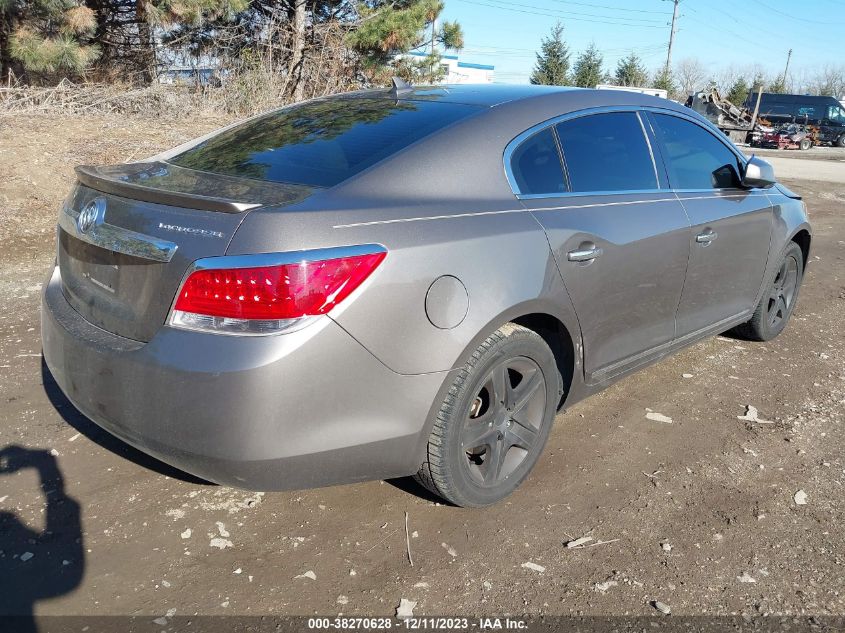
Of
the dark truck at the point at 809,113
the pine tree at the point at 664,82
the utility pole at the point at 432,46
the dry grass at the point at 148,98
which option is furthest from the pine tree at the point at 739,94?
the dry grass at the point at 148,98

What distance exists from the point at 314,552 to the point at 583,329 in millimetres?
1439

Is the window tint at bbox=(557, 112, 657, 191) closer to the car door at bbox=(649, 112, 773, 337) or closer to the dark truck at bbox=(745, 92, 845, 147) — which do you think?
the car door at bbox=(649, 112, 773, 337)

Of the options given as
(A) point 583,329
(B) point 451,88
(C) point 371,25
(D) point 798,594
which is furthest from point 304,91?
(D) point 798,594

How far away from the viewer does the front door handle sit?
373 centimetres

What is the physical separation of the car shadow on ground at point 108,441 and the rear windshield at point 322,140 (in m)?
1.30

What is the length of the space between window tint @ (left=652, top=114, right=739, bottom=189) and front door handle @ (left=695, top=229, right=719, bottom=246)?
271 mm

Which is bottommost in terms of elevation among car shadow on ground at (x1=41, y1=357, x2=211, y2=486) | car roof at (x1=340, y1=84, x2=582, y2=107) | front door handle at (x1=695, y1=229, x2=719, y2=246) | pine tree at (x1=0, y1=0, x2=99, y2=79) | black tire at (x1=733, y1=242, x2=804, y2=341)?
car shadow on ground at (x1=41, y1=357, x2=211, y2=486)

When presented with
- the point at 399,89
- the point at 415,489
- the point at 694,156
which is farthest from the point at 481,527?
the point at 694,156

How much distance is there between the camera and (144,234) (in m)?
2.38

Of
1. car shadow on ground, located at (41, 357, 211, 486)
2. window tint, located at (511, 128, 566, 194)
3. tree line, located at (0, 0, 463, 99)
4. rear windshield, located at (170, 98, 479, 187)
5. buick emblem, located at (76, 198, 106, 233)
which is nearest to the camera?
buick emblem, located at (76, 198, 106, 233)

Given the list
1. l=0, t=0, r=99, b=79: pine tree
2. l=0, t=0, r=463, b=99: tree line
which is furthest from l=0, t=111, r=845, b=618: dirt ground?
l=0, t=0, r=463, b=99: tree line

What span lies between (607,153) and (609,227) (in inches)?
18.0

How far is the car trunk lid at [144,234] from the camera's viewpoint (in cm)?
226

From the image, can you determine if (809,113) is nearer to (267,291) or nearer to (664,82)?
(664,82)
